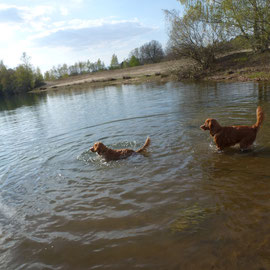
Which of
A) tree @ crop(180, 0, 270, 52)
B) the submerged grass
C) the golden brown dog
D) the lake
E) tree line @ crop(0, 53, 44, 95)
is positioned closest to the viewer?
the lake

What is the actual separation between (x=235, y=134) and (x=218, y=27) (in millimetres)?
27255

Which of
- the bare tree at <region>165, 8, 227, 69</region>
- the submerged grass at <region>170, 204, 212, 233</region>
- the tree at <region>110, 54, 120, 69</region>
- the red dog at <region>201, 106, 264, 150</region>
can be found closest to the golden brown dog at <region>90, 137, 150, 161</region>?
the red dog at <region>201, 106, 264, 150</region>

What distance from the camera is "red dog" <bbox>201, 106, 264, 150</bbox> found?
6723 millimetres

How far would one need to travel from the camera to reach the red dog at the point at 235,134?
6.72 meters

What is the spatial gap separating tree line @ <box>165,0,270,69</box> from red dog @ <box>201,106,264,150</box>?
1830 cm

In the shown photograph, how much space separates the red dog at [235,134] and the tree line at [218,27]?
18298 millimetres

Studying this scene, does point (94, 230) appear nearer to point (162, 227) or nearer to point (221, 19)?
point (162, 227)

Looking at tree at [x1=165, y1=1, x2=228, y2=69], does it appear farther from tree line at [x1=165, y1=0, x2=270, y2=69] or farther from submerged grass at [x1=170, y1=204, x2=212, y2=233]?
submerged grass at [x1=170, y1=204, x2=212, y2=233]

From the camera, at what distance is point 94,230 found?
175 inches

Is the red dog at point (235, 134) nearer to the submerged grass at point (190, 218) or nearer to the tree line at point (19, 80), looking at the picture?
the submerged grass at point (190, 218)

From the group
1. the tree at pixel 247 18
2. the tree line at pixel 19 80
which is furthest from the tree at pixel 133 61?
the tree at pixel 247 18

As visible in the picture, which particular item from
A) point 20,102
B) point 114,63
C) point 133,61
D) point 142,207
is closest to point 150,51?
point 133,61

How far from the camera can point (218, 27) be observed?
2930 cm

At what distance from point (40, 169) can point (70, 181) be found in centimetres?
177
